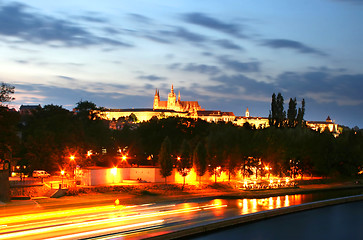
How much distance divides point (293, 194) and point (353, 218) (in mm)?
10543

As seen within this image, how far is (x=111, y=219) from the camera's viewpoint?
27219 mm

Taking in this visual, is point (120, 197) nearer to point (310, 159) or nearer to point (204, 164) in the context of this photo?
point (204, 164)

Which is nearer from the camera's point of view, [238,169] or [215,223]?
[215,223]

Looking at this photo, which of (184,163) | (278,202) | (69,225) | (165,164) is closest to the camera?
(69,225)

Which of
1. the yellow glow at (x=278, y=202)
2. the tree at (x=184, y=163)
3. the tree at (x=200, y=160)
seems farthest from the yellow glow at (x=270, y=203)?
the tree at (x=184, y=163)

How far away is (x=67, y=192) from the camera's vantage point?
35.0 meters

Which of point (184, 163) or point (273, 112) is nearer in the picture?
point (184, 163)

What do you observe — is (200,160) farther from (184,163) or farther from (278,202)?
(278,202)

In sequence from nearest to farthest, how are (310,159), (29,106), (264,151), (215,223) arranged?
1. (215,223)
2. (264,151)
3. (310,159)
4. (29,106)

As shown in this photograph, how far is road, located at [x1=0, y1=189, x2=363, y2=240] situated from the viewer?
23.0 meters

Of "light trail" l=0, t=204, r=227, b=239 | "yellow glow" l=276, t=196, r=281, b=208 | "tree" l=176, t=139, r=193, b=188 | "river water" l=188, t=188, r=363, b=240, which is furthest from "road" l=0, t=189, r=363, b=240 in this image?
"tree" l=176, t=139, r=193, b=188

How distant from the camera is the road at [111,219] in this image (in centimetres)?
2303

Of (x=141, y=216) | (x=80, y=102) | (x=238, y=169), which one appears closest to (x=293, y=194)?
(x=238, y=169)

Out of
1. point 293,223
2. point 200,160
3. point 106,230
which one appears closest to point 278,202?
point 293,223
